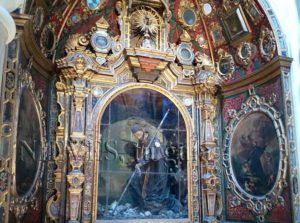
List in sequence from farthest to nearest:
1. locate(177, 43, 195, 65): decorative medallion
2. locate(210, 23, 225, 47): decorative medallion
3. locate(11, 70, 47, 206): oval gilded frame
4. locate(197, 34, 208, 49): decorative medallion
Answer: locate(197, 34, 208, 49): decorative medallion → locate(210, 23, 225, 47): decorative medallion → locate(177, 43, 195, 65): decorative medallion → locate(11, 70, 47, 206): oval gilded frame

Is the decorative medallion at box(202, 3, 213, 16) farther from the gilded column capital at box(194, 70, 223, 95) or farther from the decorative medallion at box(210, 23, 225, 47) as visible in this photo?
the gilded column capital at box(194, 70, 223, 95)

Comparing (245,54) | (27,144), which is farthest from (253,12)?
(27,144)

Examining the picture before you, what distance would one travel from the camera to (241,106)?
9.27 m

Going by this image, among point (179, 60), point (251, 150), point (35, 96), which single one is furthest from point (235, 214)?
point (35, 96)

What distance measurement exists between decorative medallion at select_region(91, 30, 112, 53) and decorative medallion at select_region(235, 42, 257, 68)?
3.14m

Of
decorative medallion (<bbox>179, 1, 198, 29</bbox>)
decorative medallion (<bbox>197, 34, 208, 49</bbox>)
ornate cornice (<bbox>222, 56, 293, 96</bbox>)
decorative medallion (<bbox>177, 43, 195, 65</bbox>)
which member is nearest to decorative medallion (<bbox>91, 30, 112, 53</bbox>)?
decorative medallion (<bbox>177, 43, 195, 65</bbox>)

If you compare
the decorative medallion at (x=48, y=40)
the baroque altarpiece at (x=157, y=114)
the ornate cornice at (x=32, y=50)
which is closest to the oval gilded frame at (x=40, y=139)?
the baroque altarpiece at (x=157, y=114)

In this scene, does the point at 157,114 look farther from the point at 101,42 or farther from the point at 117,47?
the point at 101,42

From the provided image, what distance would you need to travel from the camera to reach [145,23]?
9383 mm

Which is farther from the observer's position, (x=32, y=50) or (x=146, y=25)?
(x=146, y=25)

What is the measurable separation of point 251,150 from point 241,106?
113 centimetres

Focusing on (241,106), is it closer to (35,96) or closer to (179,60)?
(179,60)

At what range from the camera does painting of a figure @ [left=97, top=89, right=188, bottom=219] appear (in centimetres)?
844

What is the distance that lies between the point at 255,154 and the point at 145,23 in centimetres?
405
